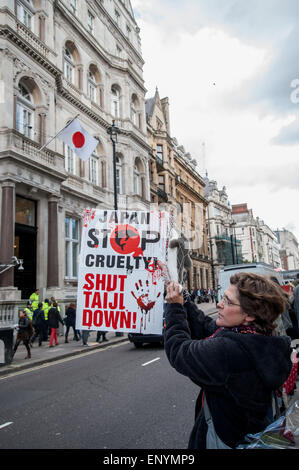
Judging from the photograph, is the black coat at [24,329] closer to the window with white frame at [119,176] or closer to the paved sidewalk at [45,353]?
the paved sidewalk at [45,353]

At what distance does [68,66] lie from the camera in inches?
878

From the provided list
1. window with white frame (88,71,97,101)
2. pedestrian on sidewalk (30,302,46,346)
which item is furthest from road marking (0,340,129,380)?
window with white frame (88,71,97,101)

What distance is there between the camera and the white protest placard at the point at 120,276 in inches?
131

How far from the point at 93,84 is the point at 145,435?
962 inches

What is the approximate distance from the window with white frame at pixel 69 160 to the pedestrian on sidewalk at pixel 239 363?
1971 centimetres

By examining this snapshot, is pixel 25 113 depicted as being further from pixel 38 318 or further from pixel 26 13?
pixel 38 318

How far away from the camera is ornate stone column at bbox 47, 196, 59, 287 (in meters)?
17.6

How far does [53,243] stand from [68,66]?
11.8 m

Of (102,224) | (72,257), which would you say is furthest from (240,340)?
(72,257)

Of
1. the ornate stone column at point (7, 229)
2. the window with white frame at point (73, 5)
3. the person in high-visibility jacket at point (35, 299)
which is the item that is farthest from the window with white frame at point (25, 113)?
the window with white frame at point (73, 5)

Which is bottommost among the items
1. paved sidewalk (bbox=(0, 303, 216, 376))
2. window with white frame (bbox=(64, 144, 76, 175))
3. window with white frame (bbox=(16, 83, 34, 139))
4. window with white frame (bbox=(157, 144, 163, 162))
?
paved sidewalk (bbox=(0, 303, 216, 376))

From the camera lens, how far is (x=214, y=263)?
207ft

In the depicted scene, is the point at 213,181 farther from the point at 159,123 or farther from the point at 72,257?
the point at 72,257

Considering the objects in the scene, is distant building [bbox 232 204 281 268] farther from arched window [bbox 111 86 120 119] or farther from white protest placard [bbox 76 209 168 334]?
white protest placard [bbox 76 209 168 334]
